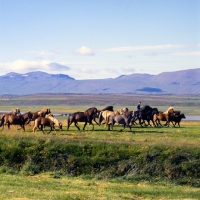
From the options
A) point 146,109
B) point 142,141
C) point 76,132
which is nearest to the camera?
point 142,141

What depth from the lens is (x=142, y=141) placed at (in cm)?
2952

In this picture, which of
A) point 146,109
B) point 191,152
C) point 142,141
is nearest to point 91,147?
point 142,141

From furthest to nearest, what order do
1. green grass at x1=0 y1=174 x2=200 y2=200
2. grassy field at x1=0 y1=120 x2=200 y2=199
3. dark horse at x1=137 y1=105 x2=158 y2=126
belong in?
dark horse at x1=137 y1=105 x2=158 y2=126, grassy field at x1=0 y1=120 x2=200 y2=199, green grass at x1=0 y1=174 x2=200 y2=200

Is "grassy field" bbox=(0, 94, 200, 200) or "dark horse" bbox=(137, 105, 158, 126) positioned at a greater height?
"dark horse" bbox=(137, 105, 158, 126)

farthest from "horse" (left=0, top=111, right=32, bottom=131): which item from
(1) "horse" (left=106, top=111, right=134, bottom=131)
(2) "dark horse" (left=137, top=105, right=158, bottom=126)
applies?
(2) "dark horse" (left=137, top=105, right=158, bottom=126)

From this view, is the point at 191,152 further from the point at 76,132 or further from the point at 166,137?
the point at 76,132

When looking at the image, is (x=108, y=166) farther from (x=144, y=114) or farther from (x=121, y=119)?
(x=144, y=114)

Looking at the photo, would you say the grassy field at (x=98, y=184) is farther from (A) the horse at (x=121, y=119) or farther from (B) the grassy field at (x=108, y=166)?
(A) the horse at (x=121, y=119)

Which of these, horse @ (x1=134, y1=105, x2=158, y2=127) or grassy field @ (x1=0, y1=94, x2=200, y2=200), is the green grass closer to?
grassy field @ (x1=0, y1=94, x2=200, y2=200)

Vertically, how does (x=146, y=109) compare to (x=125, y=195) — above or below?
above

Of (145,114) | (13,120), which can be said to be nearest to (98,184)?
(13,120)

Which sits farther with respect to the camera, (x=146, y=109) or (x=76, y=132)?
(x=146, y=109)

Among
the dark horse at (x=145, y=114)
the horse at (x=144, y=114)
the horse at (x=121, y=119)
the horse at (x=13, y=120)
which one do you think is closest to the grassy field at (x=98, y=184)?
the horse at (x=121, y=119)

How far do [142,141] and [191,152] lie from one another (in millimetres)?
3593
